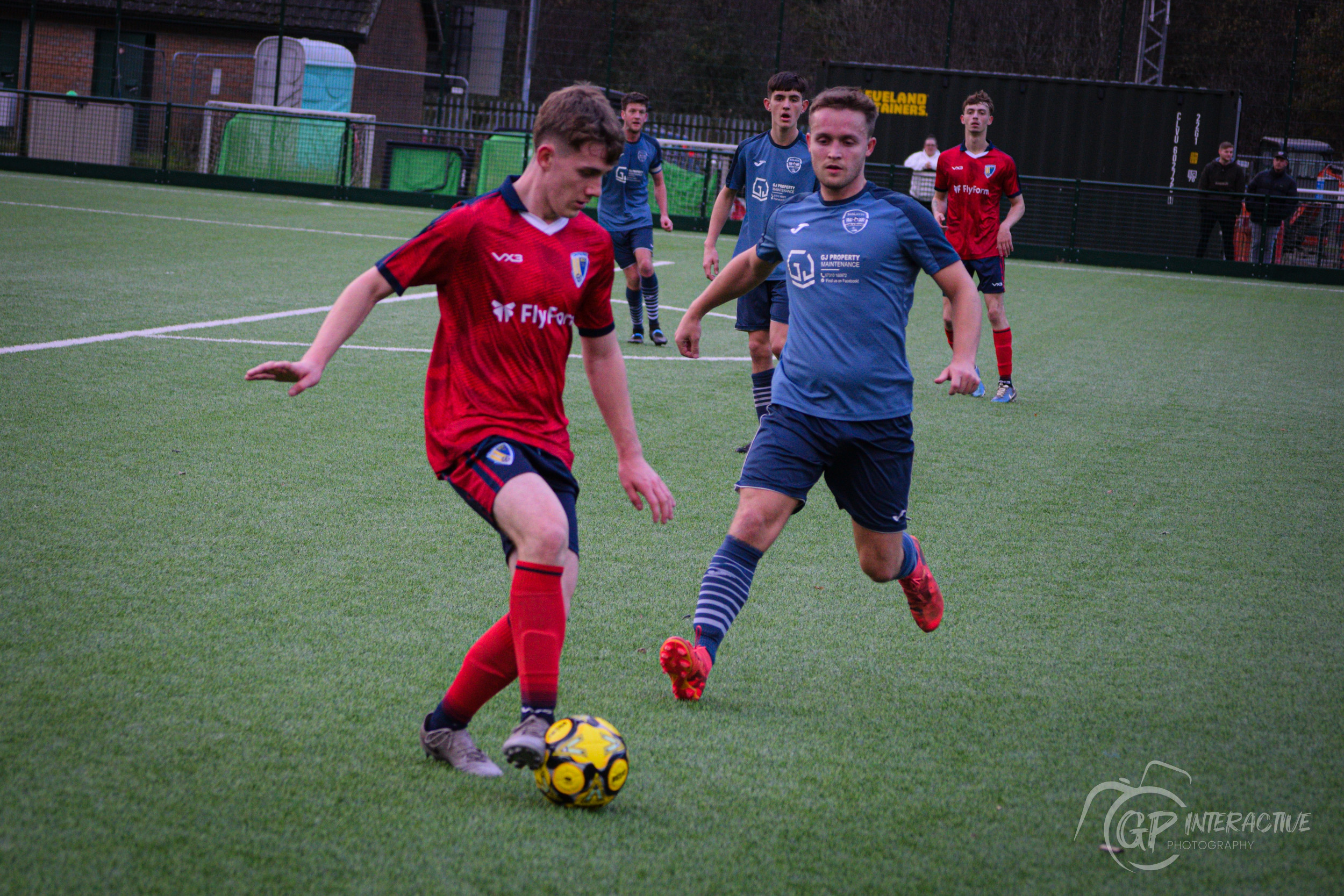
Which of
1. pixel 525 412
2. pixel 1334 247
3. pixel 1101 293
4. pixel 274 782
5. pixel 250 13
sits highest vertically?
pixel 250 13

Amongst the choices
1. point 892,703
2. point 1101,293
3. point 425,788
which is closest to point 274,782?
point 425,788

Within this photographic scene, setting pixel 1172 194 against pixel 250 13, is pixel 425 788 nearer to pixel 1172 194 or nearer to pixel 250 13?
pixel 1172 194

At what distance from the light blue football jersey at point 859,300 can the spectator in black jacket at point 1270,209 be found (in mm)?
20297

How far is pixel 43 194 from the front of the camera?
1984cm

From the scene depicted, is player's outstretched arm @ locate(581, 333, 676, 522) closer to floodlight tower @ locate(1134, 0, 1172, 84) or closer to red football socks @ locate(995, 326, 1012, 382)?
red football socks @ locate(995, 326, 1012, 382)

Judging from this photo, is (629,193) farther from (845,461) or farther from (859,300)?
(845,461)

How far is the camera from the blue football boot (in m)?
9.37

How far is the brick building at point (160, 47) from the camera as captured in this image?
32.7m

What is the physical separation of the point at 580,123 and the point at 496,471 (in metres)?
0.90

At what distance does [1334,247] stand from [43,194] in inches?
887

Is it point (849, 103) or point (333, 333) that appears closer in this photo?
point (333, 333)

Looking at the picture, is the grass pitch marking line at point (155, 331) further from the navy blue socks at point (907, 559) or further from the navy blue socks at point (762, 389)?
the navy blue socks at point (907, 559)

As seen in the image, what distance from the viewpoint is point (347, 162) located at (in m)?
24.8

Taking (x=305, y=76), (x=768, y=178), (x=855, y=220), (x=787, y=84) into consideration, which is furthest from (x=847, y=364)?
(x=305, y=76)
